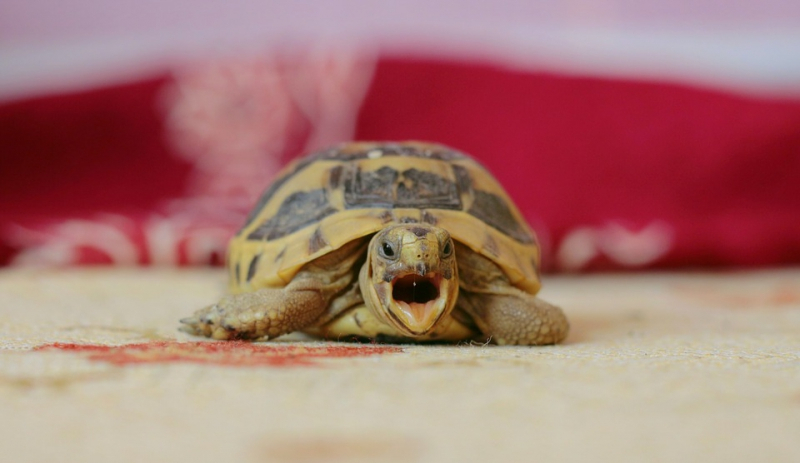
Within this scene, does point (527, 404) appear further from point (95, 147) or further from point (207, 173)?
point (95, 147)

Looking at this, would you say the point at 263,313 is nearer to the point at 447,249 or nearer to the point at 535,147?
the point at 447,249

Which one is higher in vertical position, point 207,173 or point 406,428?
point 207,173

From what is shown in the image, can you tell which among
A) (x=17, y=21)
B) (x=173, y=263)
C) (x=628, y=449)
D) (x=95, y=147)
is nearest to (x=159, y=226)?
(x=173, y=263)

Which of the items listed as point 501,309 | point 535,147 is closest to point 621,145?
point 535,147

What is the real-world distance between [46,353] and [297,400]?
1.66 feet

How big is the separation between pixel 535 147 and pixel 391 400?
3.28 meters

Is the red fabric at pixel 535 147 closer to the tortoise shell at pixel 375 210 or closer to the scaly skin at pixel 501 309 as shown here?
the tortoise shell at pixel 375 210

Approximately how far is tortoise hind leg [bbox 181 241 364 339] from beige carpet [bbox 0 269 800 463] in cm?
6

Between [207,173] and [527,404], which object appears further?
[207,173]

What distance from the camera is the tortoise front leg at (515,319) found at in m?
1.70

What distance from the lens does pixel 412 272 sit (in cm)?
148

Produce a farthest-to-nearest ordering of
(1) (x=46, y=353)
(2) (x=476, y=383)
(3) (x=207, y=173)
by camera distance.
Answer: (3) (x=207, y=173), (1) (x=46, y=353), (2) (x=476, y=383)

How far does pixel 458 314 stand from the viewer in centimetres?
172

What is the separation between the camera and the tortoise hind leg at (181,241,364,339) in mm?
1635
